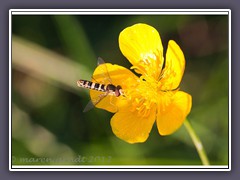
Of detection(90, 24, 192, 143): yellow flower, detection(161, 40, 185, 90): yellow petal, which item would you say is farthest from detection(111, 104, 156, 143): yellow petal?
detection(161, 40, 185, 90): yellow petal

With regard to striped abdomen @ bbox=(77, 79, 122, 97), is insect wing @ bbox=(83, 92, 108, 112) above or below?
below

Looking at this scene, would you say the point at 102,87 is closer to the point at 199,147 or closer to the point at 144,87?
the point at 144,87

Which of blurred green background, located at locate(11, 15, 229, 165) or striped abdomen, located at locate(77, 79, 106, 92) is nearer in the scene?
striped abdomen, located at locate(77, 79, 106, 92)

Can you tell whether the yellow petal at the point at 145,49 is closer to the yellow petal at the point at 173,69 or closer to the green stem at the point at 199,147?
the yellow petal at the point at 173,69

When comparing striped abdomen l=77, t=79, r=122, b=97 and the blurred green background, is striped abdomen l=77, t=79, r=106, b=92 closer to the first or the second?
striped abdomen l=77, t=79, r=122, b=97

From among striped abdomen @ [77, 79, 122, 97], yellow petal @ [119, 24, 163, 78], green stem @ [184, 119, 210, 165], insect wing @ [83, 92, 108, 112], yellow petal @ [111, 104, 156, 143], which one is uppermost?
yellow petal @ [119, 24, 163, 78]

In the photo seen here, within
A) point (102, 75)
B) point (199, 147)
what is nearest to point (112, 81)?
point (102, 75)
